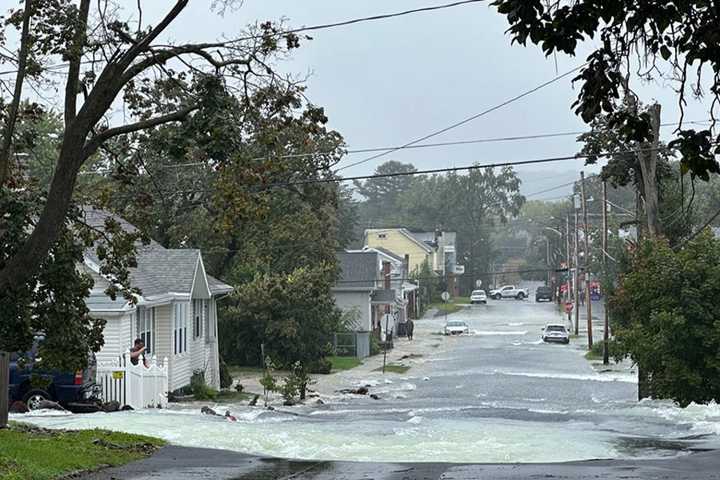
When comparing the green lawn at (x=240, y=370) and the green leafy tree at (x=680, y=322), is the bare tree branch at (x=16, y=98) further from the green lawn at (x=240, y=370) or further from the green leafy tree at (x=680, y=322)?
the green lawn at (x=240, y=370)

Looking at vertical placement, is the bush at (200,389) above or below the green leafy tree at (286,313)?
below

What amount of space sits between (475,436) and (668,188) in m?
21.0

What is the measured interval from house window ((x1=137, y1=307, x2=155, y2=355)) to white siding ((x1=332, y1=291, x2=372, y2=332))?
110 feet

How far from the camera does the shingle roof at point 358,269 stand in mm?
76875

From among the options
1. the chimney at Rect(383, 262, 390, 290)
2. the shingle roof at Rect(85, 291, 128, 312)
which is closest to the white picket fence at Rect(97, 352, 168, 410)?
the shingle roof at Rect(85, 291, 128, 312)

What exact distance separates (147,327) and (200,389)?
3707 mm

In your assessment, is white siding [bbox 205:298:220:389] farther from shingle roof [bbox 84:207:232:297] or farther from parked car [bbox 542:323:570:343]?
parked car [bbox 542:323:570:343]

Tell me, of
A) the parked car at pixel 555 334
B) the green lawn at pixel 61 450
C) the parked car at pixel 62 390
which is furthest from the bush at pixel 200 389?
the parked car at pixel 555 334

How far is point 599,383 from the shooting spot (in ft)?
164

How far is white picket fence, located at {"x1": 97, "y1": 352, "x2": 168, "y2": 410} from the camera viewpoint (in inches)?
1220

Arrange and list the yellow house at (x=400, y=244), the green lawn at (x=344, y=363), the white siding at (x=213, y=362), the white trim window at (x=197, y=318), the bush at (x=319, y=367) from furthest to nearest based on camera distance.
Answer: the yellow house at (x=400, y=244), the green lawn at (x=344, y=363), the bush at (x=319, y=367), the white siding at (x=213, y=362), the white trim window at (x=197, y=318)

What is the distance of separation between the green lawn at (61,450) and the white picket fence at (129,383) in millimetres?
9206

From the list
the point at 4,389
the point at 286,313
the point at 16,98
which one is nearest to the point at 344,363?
the point at 286,313

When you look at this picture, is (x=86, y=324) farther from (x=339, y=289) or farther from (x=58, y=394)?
(x=339, y=289)
